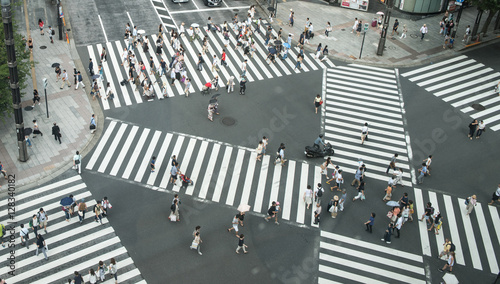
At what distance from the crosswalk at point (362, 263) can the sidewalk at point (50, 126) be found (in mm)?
17419

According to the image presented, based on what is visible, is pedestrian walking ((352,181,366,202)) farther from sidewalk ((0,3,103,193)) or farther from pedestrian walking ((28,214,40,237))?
pedestrian walking ((28,214,40,237))

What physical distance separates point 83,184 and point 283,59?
71.6 ft

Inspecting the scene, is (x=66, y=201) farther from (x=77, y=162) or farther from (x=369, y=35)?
(x=369, y=35)

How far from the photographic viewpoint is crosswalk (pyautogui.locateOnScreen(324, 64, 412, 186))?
36.4m

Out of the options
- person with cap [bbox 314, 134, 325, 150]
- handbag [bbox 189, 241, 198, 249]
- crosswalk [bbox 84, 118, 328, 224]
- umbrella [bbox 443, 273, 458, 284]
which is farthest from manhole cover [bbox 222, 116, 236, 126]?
umbrella [bbox 443, 273, 458, 284]

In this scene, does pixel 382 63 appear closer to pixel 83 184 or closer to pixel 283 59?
pixel 283 59

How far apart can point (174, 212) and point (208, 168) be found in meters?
5.15

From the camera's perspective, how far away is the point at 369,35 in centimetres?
5103

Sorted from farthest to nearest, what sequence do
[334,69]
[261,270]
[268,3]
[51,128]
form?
[268,3], [334,69], [51,128], [261,270]

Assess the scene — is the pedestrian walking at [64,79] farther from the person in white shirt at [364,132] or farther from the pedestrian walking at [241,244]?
the person in white shirt at [364,132]

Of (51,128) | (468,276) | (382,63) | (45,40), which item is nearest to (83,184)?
(51,128)

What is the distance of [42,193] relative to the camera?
3178 centimetres

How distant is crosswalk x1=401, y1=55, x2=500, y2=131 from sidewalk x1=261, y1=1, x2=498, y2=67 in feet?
4.85

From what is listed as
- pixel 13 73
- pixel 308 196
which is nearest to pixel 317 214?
pixel 308 196
